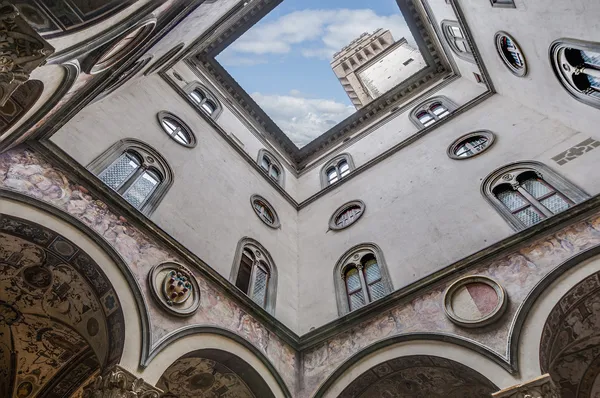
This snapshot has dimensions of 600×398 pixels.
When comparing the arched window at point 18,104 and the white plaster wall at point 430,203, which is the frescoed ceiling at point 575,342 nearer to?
the white plaster wall at point 430,203

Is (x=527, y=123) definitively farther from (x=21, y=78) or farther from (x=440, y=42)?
(x=21, y=78)

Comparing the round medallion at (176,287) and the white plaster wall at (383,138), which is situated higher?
the white plaster wall at (383,138)

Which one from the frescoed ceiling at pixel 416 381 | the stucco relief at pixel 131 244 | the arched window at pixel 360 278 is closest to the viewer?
the stucco relief at pixel 131 244

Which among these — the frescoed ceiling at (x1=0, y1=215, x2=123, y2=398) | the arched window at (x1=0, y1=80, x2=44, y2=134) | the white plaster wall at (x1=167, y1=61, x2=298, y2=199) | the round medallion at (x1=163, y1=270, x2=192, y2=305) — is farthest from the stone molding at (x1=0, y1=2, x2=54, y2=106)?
the white plaster wall at (x1=167, y1=61, x2=298, y2=199)

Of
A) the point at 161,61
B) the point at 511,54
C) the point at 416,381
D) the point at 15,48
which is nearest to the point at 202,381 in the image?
the point at 416,381

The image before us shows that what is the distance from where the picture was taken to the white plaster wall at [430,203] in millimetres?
8633

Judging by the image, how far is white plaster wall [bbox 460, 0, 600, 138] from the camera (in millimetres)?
6804

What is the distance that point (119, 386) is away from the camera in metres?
5.09

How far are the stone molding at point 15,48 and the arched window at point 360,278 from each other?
7.01 m

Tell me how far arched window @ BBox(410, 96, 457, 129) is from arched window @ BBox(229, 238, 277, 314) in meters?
7.61

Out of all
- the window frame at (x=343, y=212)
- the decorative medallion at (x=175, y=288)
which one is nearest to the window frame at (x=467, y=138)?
the window frame at (x=343, y=212)

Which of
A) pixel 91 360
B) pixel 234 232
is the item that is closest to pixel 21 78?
pixel 91 360

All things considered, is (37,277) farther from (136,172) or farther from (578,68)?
(578,68)

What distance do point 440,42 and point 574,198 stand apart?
10572mm
